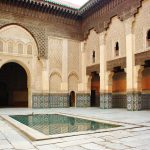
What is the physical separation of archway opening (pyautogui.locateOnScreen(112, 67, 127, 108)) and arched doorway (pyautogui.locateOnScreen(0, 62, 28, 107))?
640 cm

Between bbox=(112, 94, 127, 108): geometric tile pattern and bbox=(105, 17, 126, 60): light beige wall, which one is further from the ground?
bbox=(105, 17, 126, 60): light beige wall

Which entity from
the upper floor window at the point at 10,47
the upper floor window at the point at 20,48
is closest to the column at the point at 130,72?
the upper floor window at the point at 20,48

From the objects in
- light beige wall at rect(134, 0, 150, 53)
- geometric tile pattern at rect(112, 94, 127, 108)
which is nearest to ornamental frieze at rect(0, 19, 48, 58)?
geometric tile pattern at rect(112, 94, 127, 108)

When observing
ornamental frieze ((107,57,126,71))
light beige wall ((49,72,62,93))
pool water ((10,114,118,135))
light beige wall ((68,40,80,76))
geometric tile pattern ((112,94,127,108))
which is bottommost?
pool water ((10,114,118,135))

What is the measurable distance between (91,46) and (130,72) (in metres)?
3.83

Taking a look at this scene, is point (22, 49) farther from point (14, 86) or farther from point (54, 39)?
point (14, 86)

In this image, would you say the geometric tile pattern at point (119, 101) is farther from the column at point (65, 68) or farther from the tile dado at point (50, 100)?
the column at point (65, 68)

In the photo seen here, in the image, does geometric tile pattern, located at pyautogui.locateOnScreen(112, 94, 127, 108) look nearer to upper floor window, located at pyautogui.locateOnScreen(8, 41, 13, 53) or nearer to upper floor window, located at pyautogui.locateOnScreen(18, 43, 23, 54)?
upper floor window, located at pyautogui.locateOnScreen(18, 43, 23, 54)

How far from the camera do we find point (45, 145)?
11.0ft

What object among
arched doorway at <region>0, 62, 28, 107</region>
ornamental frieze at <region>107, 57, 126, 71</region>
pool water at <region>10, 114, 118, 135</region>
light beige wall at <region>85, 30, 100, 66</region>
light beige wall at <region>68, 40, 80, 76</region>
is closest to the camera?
pool water at <region>10, 114, 118, 135</region>

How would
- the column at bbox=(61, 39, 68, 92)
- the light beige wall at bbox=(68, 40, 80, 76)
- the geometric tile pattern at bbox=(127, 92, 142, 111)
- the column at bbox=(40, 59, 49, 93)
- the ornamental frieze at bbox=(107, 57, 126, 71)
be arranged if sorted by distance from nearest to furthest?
the geometric tile pattern at bbox=(127, 92, 142, 111) < the ornamental frieze at bbox=(107, 57, 126, 71) < the column at bbox=(40, 59, 49, 93) < the column at bbox=(61, 39, 68, 92) < the light beige wall at bbox=(68, 40, 80, 76)

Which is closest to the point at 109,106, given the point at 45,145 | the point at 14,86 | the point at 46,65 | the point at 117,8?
the point at 46,65

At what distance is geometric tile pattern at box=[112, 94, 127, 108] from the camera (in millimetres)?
12844

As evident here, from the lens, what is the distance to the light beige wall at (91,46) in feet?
43.3
